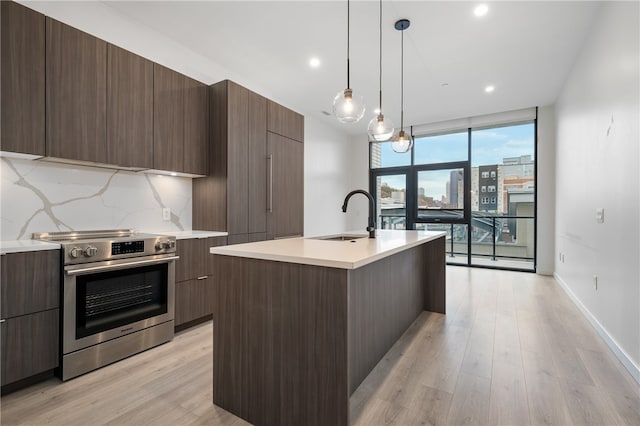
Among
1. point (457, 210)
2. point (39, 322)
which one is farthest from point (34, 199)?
point (457, 210)

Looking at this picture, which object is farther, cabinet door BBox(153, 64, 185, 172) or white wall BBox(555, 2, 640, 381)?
cabinet door BBox(153, 64, 185, 172)

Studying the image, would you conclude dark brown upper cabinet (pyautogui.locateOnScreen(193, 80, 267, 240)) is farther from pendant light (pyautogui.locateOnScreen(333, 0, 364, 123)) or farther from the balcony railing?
the balcony railing

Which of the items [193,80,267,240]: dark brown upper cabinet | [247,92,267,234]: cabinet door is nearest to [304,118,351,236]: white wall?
[247,92,267,234]: cabinet door

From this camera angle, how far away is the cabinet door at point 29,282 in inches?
68.2

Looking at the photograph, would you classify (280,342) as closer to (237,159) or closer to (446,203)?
(237,159)

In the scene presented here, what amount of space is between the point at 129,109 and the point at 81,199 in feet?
2.85

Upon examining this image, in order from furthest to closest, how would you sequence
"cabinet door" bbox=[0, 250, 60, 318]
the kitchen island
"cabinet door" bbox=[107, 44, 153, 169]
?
"cabinet door" bbox=[107, 44, 153, 169], "cabinet door" bbox=[0, 250, 60, 318], the kitchen island

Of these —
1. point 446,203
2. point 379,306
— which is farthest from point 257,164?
point 446,203

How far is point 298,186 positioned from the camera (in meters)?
4.10

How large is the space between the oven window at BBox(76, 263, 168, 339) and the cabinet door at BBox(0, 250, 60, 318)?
0.14 meters

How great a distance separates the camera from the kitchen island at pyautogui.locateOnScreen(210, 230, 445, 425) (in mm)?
1287

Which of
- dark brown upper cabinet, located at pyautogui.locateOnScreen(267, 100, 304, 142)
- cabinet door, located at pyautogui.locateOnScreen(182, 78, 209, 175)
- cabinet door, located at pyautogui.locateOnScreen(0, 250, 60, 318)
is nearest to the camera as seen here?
cabinet door, located at pyautogui.locateOnScreen(0, 250, 60, 318)

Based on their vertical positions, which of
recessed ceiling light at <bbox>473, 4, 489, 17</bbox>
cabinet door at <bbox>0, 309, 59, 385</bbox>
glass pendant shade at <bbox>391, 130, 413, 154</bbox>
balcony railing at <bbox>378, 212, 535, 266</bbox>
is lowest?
cabinet door at <bbox>0, 309, 59, 385</bbox>

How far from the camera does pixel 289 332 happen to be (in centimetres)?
140
